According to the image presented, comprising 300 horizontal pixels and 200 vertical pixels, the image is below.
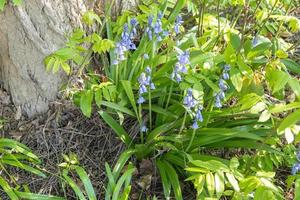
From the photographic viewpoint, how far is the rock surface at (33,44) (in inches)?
125

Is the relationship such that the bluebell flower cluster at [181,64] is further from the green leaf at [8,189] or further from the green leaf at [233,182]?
the green leaf at [8,189]

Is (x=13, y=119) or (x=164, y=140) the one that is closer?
(x=164, y=140)

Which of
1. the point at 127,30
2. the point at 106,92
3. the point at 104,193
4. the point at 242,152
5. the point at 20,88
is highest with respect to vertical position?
the point at 127,30

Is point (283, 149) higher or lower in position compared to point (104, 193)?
higher

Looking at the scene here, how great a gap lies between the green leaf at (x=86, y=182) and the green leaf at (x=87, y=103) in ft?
1.13

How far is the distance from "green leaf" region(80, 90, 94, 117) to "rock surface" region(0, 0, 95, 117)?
495mm

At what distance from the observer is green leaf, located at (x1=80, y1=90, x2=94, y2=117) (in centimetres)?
295

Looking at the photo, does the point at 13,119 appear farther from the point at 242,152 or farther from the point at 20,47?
the point at 242,152

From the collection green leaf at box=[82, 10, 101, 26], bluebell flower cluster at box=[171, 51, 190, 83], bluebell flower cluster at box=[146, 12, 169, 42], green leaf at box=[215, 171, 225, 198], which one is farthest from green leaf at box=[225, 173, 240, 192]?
green leaf at box=[82, 10, 101, 26]

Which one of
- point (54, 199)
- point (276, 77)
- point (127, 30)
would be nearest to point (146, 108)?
point (127, 30)

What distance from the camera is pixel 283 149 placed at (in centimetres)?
304

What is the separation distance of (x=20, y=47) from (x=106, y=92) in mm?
773

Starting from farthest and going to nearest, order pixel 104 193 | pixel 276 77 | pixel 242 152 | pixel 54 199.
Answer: pixel 242 152 → pixel 104 193 → pixel 54 199 → pixel 276 77

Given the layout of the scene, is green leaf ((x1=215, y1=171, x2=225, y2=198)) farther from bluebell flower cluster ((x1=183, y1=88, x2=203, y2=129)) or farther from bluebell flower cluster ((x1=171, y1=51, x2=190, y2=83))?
bluebell flower cluster ((x1=171, y1=51, x2=190, y2=83))
